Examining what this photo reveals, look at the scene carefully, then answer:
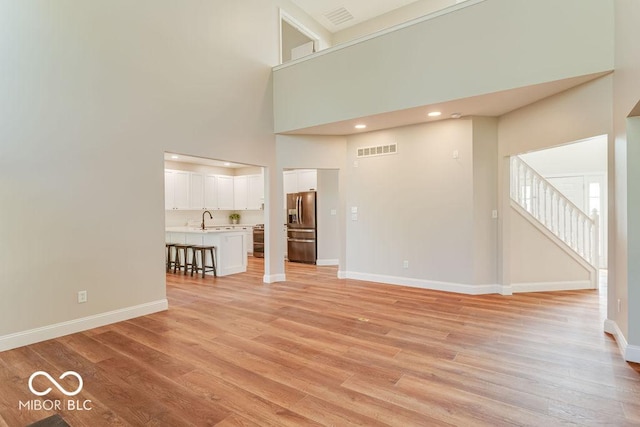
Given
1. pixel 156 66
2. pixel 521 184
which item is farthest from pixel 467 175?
pixel 156 66

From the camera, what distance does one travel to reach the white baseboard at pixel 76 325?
9.96 ft

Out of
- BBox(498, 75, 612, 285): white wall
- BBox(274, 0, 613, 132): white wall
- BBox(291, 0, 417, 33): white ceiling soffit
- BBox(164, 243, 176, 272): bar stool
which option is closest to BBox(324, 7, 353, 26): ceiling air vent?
BBox(291, 0, 417, 33): white ceiling soffit

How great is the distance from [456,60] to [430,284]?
3.33 metres

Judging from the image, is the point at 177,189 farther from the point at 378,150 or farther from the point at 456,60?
the point at 456,60

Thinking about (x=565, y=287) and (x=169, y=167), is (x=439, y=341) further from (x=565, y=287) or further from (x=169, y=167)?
(x=169, y=167)

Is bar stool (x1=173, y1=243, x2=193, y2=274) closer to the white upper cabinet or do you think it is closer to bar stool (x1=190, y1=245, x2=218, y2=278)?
bar stool (x1=190, y1=245, x2=218, y2=278)

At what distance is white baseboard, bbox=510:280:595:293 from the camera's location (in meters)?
4.92

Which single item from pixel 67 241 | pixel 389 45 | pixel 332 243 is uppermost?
pixel 389 45

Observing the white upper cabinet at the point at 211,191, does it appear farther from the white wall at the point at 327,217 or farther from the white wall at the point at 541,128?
the white wall at the point at 541,128

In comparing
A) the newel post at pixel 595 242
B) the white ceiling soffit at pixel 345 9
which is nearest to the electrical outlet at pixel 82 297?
the white ceiling soffit at pixel 345 9

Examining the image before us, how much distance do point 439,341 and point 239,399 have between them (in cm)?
198

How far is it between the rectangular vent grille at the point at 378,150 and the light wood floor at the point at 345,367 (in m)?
2.62

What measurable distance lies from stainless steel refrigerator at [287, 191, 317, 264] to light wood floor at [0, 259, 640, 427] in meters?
3.50

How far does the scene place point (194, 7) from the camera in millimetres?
4559
